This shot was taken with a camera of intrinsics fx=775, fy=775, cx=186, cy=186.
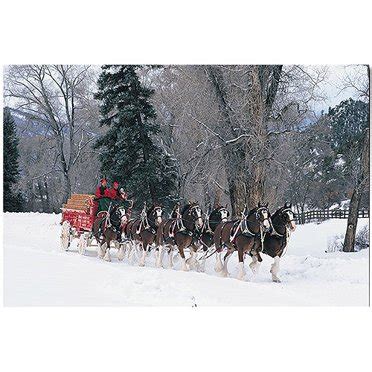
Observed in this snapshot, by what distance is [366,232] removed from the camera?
10.6m

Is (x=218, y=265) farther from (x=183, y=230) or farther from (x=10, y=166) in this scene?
(x=10, y=166)

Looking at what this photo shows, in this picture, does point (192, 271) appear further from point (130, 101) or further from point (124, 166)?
point (130, 101)

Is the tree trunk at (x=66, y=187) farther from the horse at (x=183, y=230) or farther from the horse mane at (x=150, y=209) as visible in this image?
the horse at (x=183, y=230)

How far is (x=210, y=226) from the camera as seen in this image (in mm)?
11828

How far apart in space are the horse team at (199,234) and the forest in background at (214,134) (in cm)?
24

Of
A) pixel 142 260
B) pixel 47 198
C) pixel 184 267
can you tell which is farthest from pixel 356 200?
pixel 47 198

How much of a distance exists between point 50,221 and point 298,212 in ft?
13.0

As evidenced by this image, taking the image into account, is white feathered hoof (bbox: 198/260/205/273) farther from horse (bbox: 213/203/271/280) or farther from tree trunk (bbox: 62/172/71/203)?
tree trunk (bbox: 62/172/71/203)

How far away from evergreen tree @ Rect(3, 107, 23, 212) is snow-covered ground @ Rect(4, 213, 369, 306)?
0.19 meters

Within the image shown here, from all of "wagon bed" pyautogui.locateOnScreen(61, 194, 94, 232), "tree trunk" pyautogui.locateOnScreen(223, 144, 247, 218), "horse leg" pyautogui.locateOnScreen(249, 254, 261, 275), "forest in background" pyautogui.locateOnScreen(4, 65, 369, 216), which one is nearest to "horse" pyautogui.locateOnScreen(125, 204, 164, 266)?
"forest in background" pyautogui.locateOnScreen(4, 65, 369, 216)

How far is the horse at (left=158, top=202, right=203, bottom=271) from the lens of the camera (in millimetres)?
11634

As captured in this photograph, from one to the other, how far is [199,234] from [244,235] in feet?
3.40

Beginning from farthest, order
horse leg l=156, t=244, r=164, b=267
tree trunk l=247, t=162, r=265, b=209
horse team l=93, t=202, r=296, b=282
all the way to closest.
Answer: horse leg l=156, t=244, r=164, b=267 < tree trunk l=247, t=162, r=265, b=209 < horse team l=93, t=202, r=296, b=282
